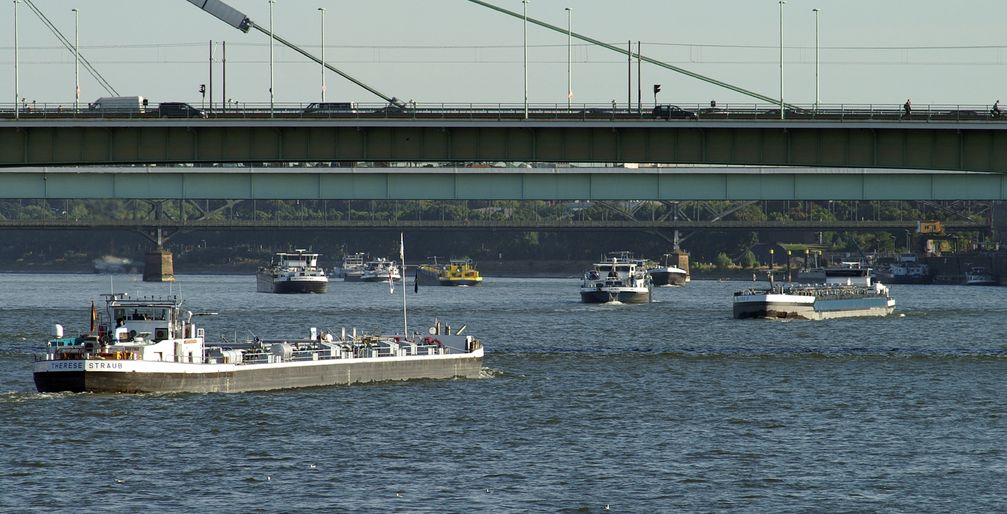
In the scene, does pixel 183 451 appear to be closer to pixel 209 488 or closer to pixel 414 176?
pixel 209 488

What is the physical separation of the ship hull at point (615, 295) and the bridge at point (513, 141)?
88714 mm

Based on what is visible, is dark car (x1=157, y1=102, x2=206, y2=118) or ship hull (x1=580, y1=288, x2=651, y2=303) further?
ship hull (x1=580, y1=288, x2=651, y2=303)

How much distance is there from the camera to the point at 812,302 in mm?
138875

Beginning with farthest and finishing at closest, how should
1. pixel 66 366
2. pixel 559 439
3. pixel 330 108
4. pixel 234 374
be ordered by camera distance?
pixel 330 108 → pixel 234 374 → pixel 66 366 → pixel 559 439

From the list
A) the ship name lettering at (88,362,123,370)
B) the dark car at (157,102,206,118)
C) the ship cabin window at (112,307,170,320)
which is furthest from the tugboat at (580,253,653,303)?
the ship name lettering at (88,362,123,370)

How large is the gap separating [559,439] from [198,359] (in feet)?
61.2

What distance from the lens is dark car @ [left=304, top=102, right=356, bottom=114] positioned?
3295 inches

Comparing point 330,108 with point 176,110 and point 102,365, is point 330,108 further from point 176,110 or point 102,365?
point 102,365

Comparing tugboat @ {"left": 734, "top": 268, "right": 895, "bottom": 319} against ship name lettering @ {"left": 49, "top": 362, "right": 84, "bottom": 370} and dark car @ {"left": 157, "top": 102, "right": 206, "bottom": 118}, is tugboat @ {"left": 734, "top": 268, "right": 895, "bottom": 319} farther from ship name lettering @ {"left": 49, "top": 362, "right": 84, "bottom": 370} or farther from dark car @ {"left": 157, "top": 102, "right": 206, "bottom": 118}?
ship name lettering @ {"left": 49, "top": 362, "right": 84, "bottom": 370}

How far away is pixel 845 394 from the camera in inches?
2813

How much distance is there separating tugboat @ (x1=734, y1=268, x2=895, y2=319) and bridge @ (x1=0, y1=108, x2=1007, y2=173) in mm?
52429

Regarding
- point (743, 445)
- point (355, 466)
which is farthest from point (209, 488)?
point (743, 445)

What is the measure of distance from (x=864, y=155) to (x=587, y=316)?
6233 centimetres

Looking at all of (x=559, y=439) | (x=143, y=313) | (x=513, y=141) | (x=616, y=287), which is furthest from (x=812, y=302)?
(x=559, y=439)
